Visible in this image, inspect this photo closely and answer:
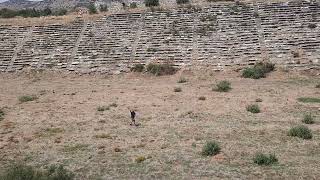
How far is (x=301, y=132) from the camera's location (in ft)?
63.7

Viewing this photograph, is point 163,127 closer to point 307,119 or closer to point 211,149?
point 211,149

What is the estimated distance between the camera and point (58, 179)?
1534 centimetres

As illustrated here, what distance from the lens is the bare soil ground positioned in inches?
654

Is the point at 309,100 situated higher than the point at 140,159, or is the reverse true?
the point at 140,159

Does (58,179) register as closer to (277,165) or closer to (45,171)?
(45,171)

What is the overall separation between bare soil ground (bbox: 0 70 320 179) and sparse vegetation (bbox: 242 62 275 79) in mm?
595

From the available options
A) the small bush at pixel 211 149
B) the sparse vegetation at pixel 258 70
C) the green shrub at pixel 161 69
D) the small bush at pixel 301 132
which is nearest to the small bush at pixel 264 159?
the small bush at pixel 211 149

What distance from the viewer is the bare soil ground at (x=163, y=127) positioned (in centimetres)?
1661

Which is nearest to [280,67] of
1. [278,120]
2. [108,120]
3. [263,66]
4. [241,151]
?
[263,66]

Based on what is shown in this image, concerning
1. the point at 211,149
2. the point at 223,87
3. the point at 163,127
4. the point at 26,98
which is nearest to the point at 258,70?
the point at 223,87

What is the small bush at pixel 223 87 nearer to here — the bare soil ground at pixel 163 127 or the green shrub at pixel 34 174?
the bare soil ground at pixel 163 127

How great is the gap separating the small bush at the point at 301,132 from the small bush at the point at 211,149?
3.46 meters

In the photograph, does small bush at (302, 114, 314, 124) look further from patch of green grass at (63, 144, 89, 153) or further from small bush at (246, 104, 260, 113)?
patch of green grass at (63, 144, 89, 153)

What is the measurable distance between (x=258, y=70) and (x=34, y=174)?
21258mm
